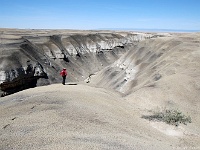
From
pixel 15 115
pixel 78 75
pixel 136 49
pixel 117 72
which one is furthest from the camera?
pixel 78 75

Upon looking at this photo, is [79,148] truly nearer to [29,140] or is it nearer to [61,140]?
[61,140]

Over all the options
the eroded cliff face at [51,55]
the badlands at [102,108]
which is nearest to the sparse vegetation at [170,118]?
the badlands at [102,108]

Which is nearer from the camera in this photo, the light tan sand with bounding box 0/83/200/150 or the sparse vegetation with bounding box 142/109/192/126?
the light tan sand with bounding box 0/83/200/150

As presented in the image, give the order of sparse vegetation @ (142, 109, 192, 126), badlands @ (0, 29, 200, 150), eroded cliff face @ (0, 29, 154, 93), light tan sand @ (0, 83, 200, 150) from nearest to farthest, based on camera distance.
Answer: light tan sand @ (0, 83, 200, 150), badlands @ (0, 29, 200, 150), sparse vegetation @ (142, 109, 192, 126), eroded cliff face @ (0, 29, 154, 93)

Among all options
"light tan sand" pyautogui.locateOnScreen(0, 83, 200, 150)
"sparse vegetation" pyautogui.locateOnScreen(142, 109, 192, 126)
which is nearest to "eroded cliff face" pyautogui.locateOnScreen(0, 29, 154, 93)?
"light tan sand" pyautogui.locateOnScreen(0, 83, 200, 150)

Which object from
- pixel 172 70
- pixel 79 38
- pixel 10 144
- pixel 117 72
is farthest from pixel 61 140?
pixel 79 38

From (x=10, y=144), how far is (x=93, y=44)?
7854 cm

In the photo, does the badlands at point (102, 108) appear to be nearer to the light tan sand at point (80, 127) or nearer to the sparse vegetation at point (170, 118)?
the light tan sand at point (80, 127)

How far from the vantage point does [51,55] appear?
6675 cm

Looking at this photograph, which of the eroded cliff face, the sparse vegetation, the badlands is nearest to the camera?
the badlands

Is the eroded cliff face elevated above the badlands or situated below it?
below

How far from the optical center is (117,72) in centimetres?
5156

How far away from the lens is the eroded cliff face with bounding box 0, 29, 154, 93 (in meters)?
45.4

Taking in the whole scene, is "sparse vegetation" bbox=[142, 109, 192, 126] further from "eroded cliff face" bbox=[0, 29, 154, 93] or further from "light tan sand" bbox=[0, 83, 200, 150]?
"eroded cliff face" bbox=[0, 29, 154, 93]
